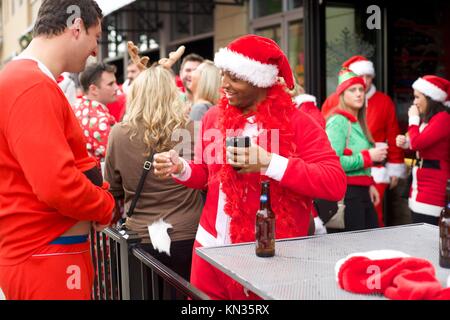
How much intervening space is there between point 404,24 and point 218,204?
15.1 feet

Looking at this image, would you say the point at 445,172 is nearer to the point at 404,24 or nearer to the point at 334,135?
the point at 334,135

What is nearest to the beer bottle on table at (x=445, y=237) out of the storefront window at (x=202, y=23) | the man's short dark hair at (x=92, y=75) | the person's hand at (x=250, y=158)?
the person's hand at (x=250, y=158)

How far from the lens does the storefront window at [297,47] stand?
326 inches

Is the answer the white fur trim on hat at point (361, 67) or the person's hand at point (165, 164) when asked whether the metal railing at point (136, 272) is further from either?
the white fur trim on hat at point (361, 67)

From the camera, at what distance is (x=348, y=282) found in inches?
67.7

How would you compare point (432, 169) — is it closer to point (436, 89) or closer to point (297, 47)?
point (436, 89)

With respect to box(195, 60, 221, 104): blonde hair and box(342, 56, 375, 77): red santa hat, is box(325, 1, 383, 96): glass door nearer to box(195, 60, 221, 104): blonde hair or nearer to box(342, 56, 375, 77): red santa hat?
box(342, 56, 375, 77): red santa hat

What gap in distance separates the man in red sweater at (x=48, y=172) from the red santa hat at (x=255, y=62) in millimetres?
640

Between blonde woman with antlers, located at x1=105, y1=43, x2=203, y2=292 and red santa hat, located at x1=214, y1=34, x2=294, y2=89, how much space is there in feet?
2.71

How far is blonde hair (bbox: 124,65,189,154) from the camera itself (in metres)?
3.29

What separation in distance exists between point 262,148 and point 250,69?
38 cm

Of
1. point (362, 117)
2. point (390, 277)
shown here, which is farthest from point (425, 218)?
point (390, 277)

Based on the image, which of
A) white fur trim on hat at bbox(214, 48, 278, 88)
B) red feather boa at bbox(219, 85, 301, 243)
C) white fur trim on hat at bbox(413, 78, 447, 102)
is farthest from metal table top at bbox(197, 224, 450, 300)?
white fur trim on hat at bbox(413, 78, 447, 102)

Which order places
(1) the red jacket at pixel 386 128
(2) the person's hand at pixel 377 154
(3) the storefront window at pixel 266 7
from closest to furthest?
(2) the person's hand at pixel 377 154 < (1) the red jacket at pixel 386 128 < (3) the storefront window at pixel 266 7
